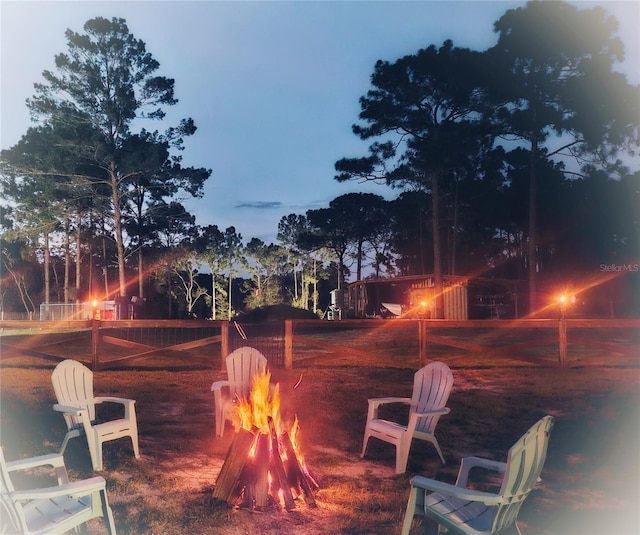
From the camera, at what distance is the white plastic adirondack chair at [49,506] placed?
8.76 ft

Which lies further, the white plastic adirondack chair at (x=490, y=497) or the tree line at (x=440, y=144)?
the tree line at (x=440, y=144)

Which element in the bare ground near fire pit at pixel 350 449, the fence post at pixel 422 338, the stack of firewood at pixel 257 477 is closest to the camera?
the bare ground near fire pit at pixel 350 449

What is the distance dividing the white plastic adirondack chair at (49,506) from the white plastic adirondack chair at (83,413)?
4.25 ft

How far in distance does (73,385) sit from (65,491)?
2.43 m

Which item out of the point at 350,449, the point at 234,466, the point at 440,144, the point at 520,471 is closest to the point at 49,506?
the point at 234,466

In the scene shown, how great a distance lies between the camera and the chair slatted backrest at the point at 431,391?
4746 mm

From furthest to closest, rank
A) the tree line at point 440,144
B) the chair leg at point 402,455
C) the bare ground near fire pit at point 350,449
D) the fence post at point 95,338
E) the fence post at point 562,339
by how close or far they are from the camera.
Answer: the tree line at point 440,144
the fence post at point 95,338
the fence post at point 562,339
the chair leg at point 402,455
the bare ground near fire pit at point 350,449

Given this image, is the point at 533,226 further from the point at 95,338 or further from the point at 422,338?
the point at 95,338

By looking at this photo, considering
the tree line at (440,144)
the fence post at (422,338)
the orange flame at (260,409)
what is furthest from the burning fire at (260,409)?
the tree line at (440,144)

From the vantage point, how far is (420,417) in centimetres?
464

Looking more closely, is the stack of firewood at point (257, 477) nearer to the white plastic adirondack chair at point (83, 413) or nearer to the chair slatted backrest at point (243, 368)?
the white plastic adirondack chair at point (83, 413)

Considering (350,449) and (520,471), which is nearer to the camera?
(520,471)

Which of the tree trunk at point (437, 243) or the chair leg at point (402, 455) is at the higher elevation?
the tree trunk at point (437, 243)

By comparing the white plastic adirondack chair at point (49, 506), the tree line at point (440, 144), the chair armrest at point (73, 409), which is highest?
the tree line at point (440, 144)
